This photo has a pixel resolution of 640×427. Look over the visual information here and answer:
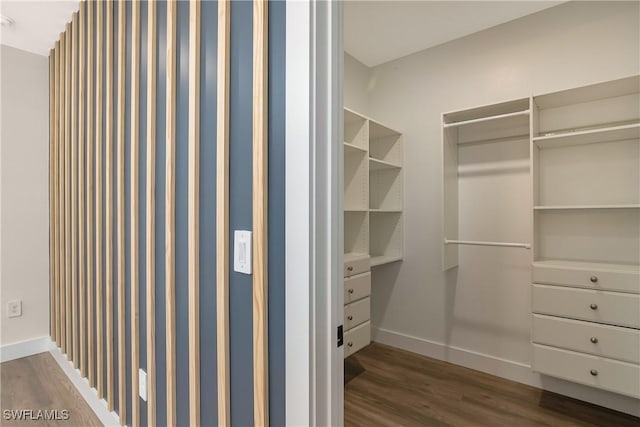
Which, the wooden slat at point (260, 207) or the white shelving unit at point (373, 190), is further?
the white shelving unit at point (373, 190)

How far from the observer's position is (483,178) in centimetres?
273

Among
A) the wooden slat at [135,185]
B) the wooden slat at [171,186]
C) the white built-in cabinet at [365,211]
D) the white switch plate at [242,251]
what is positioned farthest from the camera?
the white built-in cabinet at [365,211]

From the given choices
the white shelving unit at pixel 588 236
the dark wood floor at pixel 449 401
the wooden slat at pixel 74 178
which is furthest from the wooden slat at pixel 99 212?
the white shelving unit at pixel 588 236

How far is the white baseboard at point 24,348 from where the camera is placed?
2.55m

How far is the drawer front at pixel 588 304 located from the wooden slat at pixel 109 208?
8.31 feet

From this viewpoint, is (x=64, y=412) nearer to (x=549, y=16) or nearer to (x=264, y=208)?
(x=264, y=208)

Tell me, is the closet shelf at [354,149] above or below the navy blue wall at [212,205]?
above

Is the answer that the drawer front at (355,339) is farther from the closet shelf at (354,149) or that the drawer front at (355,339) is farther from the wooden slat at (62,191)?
the wooden slat at (62,191)

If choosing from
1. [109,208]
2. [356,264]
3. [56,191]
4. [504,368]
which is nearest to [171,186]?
[109,208]

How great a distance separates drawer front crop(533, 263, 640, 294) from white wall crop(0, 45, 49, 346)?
12.4 ft

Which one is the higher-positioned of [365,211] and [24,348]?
[365,211]

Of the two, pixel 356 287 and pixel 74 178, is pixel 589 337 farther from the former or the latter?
pixel 74 178

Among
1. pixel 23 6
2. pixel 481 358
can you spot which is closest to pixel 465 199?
pixel 481 358

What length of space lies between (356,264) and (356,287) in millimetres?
168
